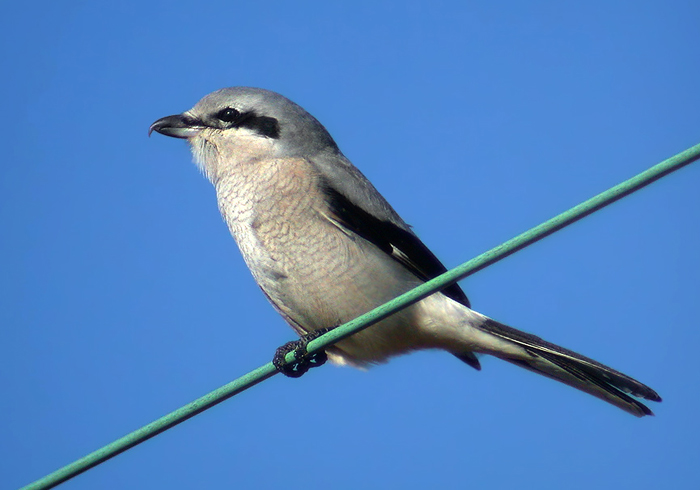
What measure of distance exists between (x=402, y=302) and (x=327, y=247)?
4.55 feet

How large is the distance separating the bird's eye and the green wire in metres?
2.01

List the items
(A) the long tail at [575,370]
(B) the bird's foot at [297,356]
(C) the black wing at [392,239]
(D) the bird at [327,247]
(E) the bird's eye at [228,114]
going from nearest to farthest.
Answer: (A) the long tail at [575,370] < (B) the bird's foot at [297,356] < (D) the bird at [327,247] < (C) the black wing at [392,239] < (E) the bird's eye at [228,114]

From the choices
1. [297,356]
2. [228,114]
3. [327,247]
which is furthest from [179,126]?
[297,356]

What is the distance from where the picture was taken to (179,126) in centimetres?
454

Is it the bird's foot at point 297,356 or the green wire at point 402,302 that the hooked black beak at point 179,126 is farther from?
the green wire at point 402,302

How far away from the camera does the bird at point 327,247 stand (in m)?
3.78

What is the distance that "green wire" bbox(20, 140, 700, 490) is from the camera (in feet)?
6.87

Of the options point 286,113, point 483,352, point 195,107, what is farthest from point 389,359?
point 195,107

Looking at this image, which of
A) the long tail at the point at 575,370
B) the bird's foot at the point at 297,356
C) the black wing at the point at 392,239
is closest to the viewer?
the long tail at the point at 575,370

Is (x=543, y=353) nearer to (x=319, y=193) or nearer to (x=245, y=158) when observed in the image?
(x=319, y=193)

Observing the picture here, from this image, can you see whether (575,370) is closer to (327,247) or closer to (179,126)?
(327,247)

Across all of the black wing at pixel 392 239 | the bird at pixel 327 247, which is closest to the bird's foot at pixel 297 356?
the bird at pixel 327 247

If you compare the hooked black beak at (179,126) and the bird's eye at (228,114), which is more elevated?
the bird's eye at (228,114)

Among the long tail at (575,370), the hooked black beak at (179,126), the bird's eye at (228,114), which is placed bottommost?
the long tail at (575,370)
